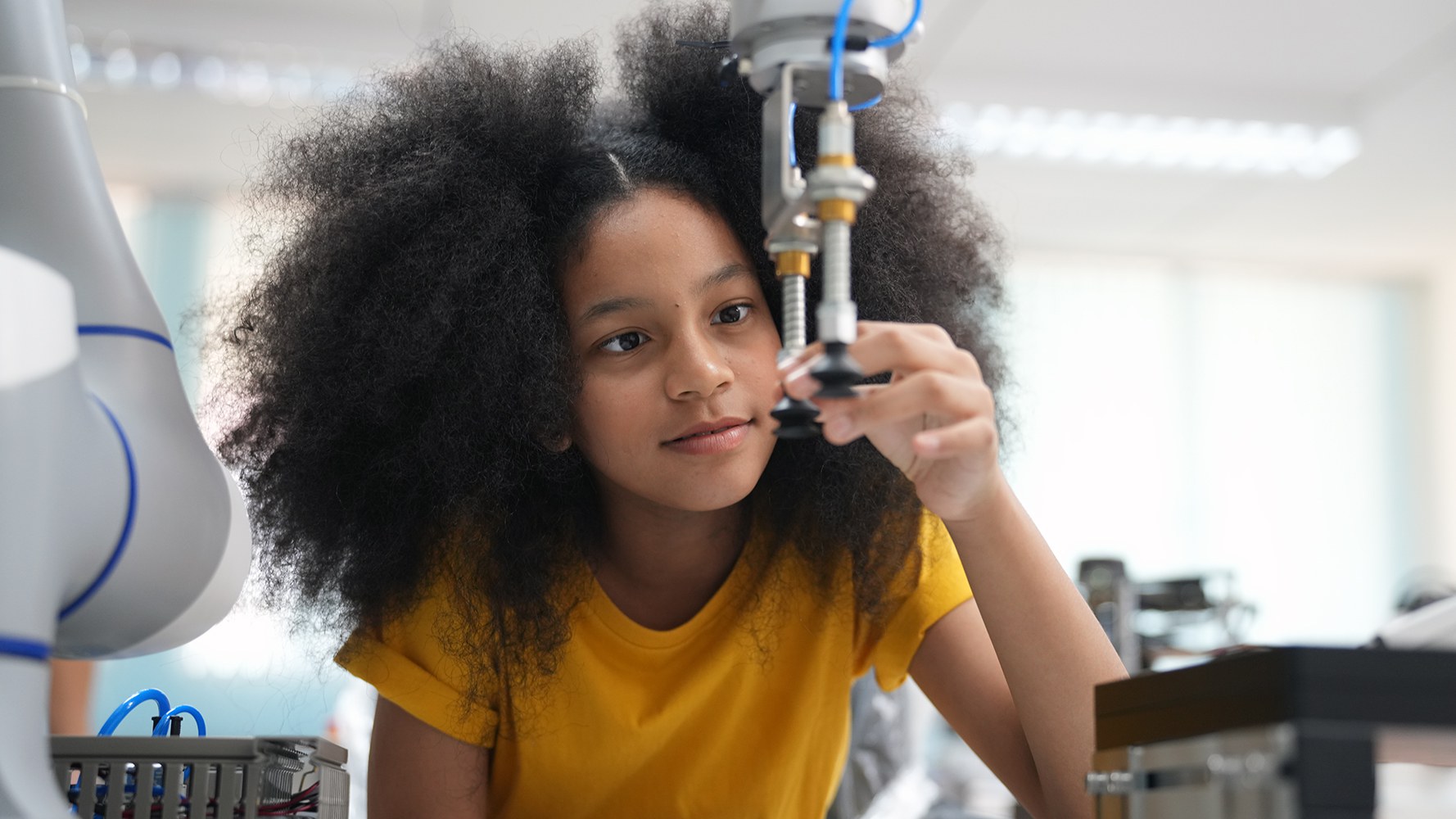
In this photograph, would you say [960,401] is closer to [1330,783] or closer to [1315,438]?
[1330,783]

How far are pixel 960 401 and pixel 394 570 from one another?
57cm

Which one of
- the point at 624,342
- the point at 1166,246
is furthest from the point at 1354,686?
the point at 1166,246

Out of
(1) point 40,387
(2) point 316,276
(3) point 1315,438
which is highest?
(3) point 1315,438

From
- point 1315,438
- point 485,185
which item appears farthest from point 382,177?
point 1315,438

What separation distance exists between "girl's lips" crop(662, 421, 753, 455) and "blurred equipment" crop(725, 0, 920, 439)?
32cm

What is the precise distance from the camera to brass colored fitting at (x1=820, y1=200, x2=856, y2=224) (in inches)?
25.4

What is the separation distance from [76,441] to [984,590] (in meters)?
0.61

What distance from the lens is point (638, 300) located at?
1.03m

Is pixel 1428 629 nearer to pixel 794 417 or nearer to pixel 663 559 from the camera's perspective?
pixel 794 417

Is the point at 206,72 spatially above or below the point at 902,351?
above

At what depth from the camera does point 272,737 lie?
0.71 m

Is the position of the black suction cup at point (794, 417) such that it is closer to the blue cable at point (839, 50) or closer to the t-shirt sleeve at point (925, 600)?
the blue cable at point (839, 50)

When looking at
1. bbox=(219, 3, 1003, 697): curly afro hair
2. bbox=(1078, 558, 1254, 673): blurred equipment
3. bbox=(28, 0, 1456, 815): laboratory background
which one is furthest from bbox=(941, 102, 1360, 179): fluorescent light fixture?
bbox=(219, 3, 1003, 697): curly afro hair

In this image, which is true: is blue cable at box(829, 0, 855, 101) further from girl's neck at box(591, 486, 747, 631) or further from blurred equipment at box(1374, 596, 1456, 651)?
girl's neck at box(591, 486, 747, 631)
